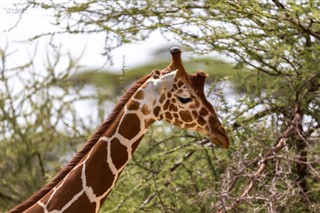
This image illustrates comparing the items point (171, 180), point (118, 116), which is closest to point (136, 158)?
point (171, 180)

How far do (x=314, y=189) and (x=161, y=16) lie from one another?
1.58 meters

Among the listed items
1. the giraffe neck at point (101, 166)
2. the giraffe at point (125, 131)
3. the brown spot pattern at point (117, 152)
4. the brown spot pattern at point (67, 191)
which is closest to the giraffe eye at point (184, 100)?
the giraffe at point (125, 131)

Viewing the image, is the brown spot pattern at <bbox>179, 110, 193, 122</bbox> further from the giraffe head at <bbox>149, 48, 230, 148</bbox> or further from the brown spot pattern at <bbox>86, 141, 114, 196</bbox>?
the brown spot pattern at <bbox>86, 141, 114, 196</bbox>

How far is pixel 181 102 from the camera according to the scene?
4.80m

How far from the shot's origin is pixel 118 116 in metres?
4.82

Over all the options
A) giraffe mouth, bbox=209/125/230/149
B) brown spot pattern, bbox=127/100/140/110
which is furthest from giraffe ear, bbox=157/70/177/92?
giraffe mouth, bbox=209/125/230/149

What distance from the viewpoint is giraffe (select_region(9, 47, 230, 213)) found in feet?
15.5

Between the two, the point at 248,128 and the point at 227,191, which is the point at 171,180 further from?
the point at 227,191

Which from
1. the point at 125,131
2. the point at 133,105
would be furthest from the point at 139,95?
the point at 125,131

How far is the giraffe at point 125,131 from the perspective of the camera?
15.5 feet

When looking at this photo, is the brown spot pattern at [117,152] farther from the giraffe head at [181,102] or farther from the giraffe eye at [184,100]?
the giraffe eye at [184,100]

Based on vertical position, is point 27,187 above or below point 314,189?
below

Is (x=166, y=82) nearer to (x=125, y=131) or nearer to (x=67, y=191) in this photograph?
(x=125, y=131)

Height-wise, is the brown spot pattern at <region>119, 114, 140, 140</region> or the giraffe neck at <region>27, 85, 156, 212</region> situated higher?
the brown spot pattern at <region>119, 114, 140, 140</region>
